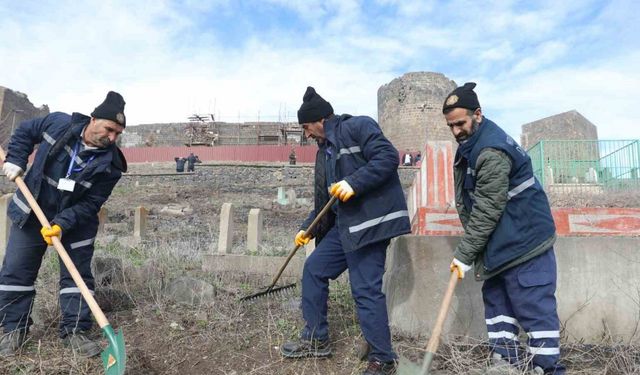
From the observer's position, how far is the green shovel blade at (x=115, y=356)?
2.57 metres

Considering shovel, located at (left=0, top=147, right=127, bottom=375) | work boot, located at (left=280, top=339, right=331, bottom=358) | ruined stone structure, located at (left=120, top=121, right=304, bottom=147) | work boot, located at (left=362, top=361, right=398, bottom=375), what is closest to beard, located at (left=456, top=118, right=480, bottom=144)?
work boot, located at (left=362, top=361, right=398, bottom=375)

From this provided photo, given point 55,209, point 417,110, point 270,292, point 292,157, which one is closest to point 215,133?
point 292,157

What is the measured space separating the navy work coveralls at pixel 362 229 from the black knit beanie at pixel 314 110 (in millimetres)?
67

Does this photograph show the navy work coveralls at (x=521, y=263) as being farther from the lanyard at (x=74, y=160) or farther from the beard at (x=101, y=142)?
the lanyard at (x=74, y=160)

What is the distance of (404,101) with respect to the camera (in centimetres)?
3000

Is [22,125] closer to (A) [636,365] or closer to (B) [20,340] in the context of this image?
(B) [20,340]

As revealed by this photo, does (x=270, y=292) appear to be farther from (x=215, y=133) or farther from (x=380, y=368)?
(x=215, y=133)

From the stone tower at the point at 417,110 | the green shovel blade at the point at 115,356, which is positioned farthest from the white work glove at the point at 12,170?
the stone tower at the point at 417,110

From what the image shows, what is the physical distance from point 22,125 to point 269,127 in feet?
104

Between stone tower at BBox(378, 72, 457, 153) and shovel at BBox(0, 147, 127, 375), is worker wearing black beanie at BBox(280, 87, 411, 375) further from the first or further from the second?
stone tower at BBox(378, 72, 457, 153)

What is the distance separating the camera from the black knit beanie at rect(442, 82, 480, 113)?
2.83 meters

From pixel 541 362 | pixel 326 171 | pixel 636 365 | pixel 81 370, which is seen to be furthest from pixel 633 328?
pixel 81 370

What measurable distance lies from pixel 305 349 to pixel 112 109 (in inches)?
81.1

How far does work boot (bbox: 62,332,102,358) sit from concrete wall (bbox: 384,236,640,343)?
2016 mm
